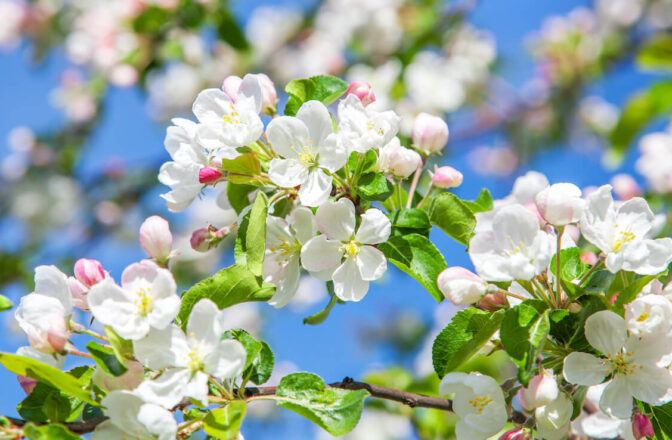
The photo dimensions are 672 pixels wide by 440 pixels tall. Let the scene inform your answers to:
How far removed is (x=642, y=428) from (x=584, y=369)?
154mm

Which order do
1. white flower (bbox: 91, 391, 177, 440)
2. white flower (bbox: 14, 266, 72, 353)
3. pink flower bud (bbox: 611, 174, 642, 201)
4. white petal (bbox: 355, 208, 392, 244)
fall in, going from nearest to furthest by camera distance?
white flower (bbox: 91, 391, 177, 440) → white flower (bbox: 14, 266, 72, 353) → white petal (bbox: 355, 208, 392, 244) → pink flower bud (bbox: 611, 174, 642, 201)

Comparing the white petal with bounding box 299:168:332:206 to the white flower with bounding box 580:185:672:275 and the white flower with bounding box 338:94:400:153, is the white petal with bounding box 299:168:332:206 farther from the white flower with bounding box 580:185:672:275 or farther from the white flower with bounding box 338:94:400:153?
the white flower with bounding box 580:185:672:275

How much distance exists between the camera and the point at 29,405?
98 cm

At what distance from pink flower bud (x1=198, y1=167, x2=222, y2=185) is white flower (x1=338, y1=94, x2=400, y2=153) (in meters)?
0.23

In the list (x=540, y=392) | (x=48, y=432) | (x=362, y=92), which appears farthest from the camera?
(x=362, y=92)

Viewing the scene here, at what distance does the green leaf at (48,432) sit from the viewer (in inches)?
34.4

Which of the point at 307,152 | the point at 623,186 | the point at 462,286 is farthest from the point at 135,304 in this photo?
the point at 623,186

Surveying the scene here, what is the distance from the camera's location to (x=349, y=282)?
3.67ft

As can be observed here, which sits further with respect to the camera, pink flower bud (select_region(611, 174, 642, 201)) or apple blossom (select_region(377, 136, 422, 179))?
pink flower bud (select_region(611, 174, 642, 201))

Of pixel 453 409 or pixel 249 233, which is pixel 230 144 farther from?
pixel 453 409

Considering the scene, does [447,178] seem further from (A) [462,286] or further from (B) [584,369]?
(B) [584,369]

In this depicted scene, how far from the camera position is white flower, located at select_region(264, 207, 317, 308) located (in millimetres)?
1145

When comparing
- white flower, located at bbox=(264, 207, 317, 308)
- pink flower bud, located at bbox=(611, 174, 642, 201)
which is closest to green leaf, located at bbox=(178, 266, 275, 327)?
white flower, located at bbox=(264, 207, 317, 308)

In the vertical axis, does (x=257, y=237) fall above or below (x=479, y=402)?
above
